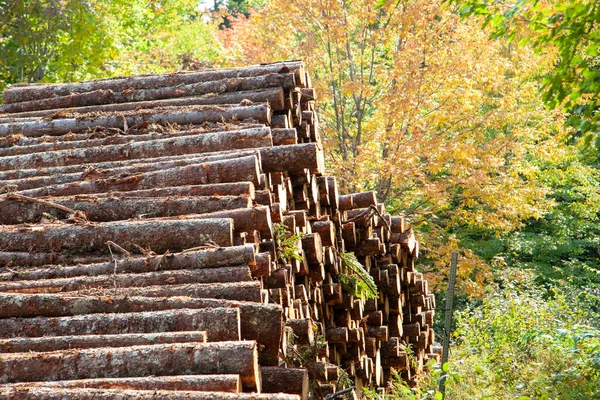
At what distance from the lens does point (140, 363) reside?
4.55 meters

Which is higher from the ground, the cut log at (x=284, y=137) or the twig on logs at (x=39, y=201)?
the cut log at (x=284, y=137)

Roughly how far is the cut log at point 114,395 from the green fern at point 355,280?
449cm

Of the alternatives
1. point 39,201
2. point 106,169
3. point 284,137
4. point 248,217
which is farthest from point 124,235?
point 284,137

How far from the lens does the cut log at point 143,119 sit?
7984mm

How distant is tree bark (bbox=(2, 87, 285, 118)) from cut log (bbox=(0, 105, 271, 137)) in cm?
26

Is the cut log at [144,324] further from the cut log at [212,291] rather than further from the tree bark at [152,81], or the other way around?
the tree bark at [152,81]

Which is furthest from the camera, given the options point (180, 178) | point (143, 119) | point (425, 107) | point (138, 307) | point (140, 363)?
point (425, 107)

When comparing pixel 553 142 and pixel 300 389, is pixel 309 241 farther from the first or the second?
pixel 553 142

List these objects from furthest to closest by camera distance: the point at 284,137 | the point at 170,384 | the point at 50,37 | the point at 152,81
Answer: the point at 50,37
the point at 152,81
the point at 284,137
the point at 170,384

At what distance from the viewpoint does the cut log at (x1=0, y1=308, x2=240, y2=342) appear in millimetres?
4898

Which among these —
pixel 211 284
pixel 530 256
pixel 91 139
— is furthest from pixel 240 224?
pixel 530 256

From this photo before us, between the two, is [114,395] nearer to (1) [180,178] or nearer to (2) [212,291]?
(2) [212,291]

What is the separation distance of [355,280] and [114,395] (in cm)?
480

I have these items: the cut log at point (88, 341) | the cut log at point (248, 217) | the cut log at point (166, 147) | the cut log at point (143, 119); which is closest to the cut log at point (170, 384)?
the cut log at point (88, 341)
